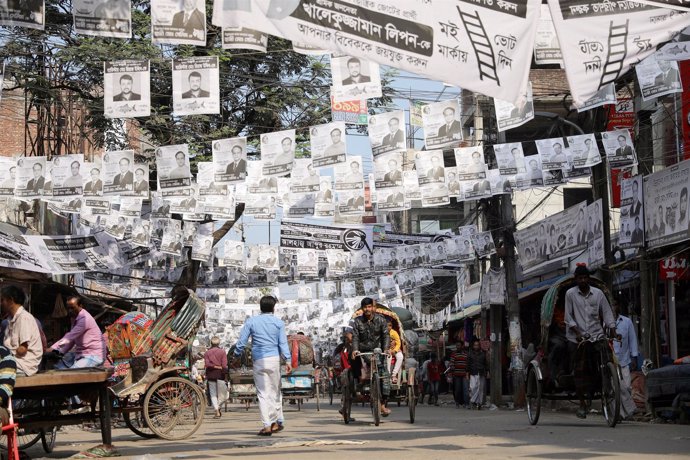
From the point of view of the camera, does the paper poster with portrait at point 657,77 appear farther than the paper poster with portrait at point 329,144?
No

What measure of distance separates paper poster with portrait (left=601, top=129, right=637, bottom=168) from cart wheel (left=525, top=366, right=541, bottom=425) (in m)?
7.89

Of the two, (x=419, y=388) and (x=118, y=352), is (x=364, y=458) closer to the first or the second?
(x=118, y=352)

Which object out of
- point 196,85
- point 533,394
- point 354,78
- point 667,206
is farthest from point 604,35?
point 667,206

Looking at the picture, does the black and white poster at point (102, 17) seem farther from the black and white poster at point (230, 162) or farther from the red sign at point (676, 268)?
the red sign at point (676, 268)

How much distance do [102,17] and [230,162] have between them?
10.5 metres

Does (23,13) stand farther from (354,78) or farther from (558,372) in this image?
(558,372)

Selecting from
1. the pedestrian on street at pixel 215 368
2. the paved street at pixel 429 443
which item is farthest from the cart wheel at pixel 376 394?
the pedestrian on street at pixel 215 368

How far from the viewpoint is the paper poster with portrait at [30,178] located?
72.8ft

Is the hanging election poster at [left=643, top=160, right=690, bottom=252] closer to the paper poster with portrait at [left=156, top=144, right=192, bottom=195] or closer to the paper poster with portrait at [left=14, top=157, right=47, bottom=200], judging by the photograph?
the paper poster with portrait at [left=156, top=144, right=192, bottom=195]

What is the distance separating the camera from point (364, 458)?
10.4 meters

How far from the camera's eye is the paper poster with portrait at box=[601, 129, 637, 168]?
2186cm

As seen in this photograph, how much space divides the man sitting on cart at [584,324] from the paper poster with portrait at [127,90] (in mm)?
7506

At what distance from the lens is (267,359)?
14508 mm

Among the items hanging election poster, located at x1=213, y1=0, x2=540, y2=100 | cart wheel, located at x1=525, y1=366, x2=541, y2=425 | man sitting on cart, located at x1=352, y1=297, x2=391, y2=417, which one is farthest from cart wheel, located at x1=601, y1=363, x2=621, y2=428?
hanging election poster, located at x1=213, y1=0, x2=540, y2=100
